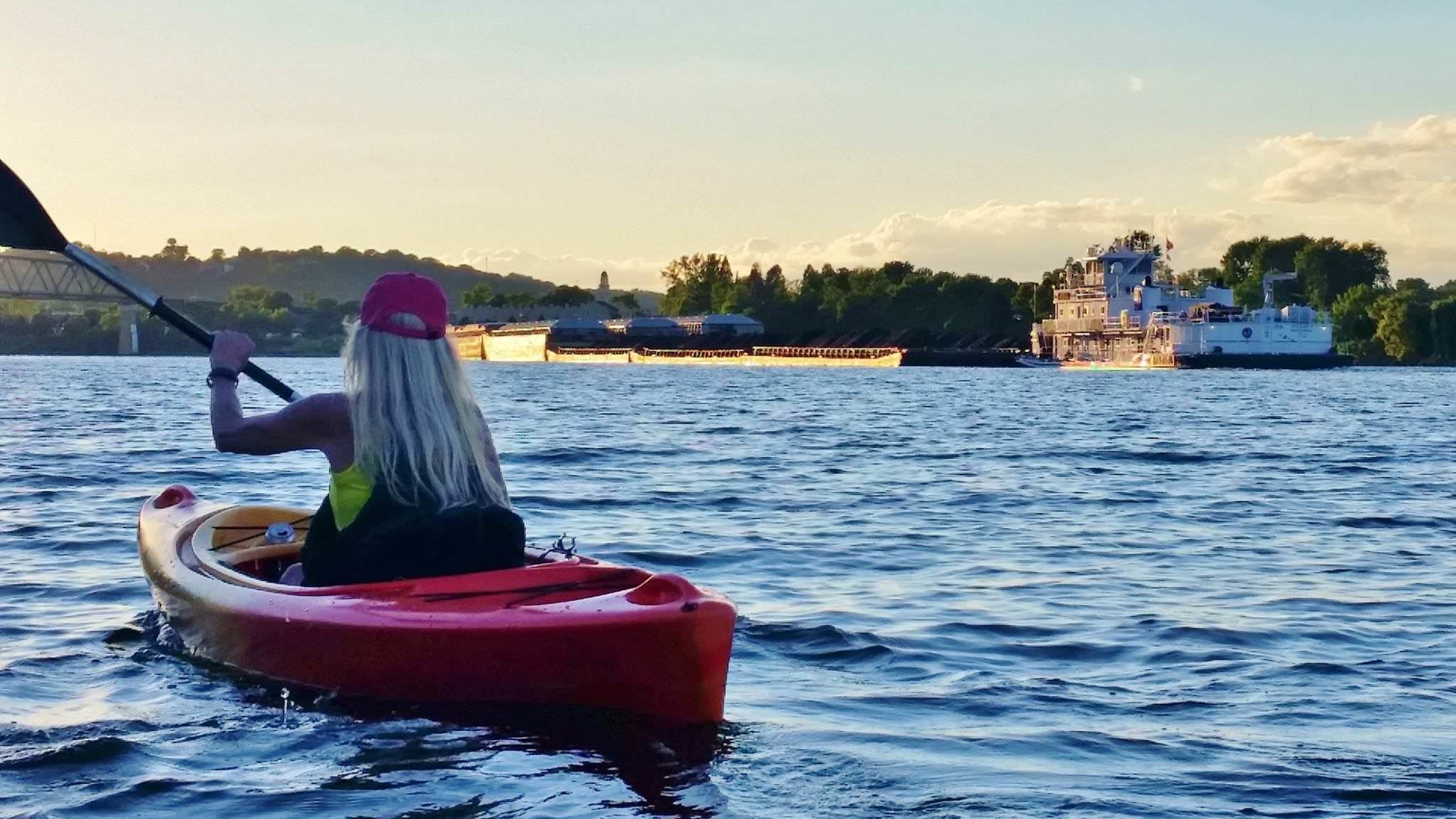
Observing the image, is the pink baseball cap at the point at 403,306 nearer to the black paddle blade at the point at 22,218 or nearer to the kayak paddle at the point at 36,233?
the kayak paddle at the point at 36,233

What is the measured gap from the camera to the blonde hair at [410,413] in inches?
265

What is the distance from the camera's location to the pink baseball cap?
670 centimetres

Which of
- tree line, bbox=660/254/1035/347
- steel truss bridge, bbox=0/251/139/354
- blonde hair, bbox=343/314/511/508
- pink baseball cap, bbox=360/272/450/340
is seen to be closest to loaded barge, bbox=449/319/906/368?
tree line, bbox=660/254/1035/347

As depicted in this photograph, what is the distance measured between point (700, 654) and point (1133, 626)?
4.44 metres

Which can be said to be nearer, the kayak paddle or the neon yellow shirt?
the neon yellow shirt

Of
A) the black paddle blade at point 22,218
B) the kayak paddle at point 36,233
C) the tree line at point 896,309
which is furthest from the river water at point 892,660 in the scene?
the tree line at point 896,309

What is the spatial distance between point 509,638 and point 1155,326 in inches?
4162

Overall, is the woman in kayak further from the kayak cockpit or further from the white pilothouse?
the white pilothouse

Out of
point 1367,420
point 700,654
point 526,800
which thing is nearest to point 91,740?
point 526,800

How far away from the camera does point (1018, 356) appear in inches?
5094

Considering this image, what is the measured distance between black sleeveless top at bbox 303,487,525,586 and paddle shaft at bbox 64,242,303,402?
2262 millimetres

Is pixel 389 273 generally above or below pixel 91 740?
above

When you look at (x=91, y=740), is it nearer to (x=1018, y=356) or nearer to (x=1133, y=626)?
(x=1133, y=626)

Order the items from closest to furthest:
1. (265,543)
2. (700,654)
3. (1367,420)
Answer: (700,654) → (265,543) → (1367,420)
